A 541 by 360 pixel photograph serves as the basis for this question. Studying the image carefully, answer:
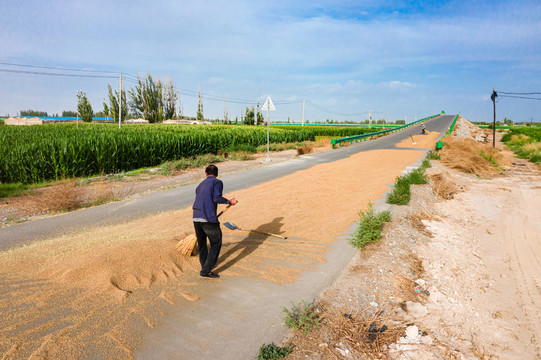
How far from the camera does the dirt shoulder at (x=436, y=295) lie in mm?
3705

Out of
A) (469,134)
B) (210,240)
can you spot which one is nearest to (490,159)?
(210,240)

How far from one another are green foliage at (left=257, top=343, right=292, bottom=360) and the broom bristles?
8.51ft

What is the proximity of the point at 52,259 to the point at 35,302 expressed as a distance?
4.53ft

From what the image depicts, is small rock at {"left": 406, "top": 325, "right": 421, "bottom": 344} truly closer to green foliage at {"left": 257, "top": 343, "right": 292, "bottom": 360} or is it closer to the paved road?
green foliage at {"left": 257, "top": 343, "right": 292, "bottom": 360}

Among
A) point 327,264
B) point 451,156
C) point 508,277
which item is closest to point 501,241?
point 508,277

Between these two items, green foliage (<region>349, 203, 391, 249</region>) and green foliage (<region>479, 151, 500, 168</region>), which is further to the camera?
green foliage (<region>479, 151, 500, 168</region>)

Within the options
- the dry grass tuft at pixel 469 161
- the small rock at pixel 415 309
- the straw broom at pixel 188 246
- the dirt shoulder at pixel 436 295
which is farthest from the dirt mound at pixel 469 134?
the straw broom at pixel 188 246

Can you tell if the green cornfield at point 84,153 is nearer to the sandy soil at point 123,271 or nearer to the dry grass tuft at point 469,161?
the sandy soil at point 123,271

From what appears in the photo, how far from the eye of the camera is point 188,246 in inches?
222

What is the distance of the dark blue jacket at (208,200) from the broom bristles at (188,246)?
872 mm

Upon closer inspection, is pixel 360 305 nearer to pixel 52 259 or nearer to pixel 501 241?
pixel 52 259

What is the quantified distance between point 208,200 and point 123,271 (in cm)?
171

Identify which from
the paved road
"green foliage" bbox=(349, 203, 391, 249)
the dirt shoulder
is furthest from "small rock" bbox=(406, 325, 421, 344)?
the paved road

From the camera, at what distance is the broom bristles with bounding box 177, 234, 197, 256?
→ 561cm
